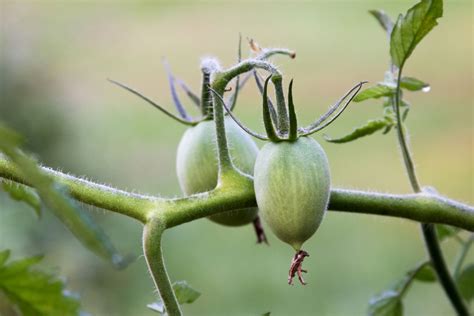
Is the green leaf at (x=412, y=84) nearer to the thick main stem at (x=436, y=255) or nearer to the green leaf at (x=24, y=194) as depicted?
the thick main stem at (x=436, y=255)

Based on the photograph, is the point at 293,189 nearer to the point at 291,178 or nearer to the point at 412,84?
the point at 291,178

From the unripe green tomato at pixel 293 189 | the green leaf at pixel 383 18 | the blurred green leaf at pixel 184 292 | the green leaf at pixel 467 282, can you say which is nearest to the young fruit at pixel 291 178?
the unripe green tomato at pixel 293 189

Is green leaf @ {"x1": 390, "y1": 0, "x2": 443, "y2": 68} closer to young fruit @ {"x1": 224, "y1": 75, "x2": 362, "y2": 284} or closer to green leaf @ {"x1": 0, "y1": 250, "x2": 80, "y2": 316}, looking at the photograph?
young fruit @ {"x1": 224, "y1": 75, "x2": 362, "y2": 284}

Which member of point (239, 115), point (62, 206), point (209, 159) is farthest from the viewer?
point (239, 115)

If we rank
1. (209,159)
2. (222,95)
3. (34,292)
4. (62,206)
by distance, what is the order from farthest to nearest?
(209,159)
(222,95)
(34,292)
(62,206)

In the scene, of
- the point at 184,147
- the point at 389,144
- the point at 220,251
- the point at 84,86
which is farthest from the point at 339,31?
the point at 184,147

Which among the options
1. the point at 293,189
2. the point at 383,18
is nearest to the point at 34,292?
the point at 293,189

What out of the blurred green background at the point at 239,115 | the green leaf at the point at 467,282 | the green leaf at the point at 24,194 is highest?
the blurred green background at the point at 239,115
